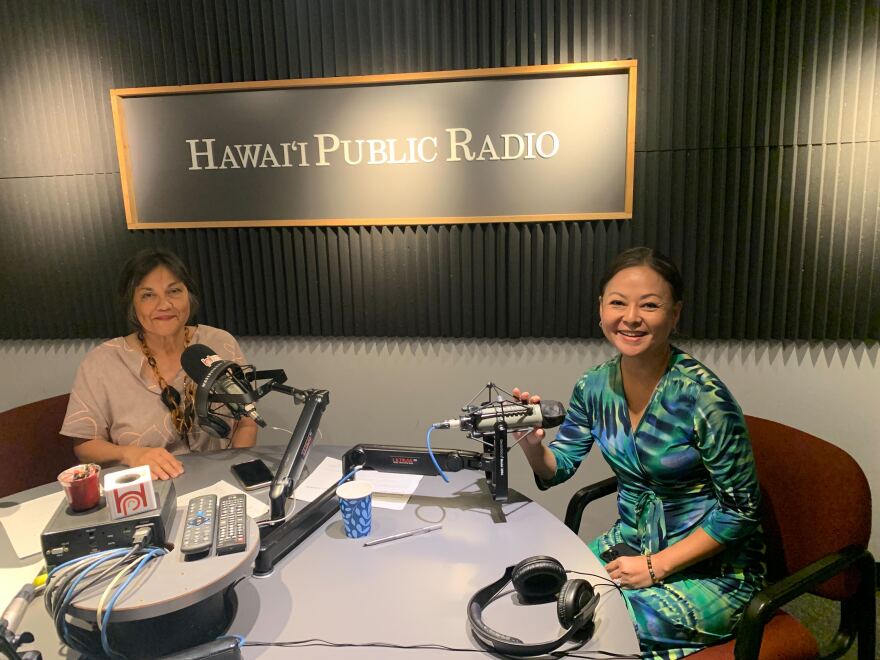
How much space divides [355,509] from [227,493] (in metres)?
0.53

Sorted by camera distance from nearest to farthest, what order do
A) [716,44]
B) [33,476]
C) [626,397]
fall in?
[626,397], [33,476], [716,44]

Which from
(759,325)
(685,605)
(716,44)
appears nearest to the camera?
(685,605)

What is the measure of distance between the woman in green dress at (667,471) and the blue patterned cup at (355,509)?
54 centimetres

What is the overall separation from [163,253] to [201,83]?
0.95m

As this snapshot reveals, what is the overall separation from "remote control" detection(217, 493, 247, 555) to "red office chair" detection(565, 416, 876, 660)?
3.94ft

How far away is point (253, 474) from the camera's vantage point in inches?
77.3

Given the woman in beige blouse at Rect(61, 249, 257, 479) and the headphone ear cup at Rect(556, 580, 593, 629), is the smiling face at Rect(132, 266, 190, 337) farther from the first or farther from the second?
the headphone ear cup at Rect(556, 580, 593, 629)

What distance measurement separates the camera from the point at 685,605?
1595 mm

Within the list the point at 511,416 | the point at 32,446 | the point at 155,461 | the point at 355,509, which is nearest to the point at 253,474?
the point at 155,461

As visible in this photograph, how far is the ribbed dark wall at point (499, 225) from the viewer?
96.4 inches

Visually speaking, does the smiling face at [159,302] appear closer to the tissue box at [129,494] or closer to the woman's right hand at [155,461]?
the woman's right hand at [155,461]

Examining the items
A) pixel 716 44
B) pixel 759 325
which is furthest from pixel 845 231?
pixel 716 44

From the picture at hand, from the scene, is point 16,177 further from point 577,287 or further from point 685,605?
point 685,605

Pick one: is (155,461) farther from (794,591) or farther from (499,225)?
(794,591)
